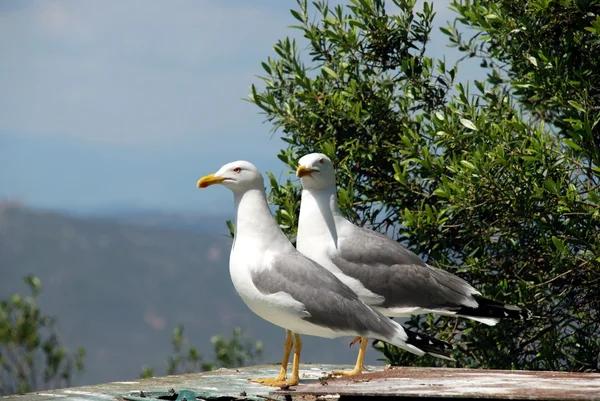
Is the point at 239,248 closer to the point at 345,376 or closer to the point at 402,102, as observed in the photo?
the point at 345,376

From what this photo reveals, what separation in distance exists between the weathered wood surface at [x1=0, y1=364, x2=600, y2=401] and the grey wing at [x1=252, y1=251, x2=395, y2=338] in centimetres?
46

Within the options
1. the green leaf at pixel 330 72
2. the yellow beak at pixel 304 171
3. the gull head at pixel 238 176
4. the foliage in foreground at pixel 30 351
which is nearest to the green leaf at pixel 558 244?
the yellow beak at pixel 304 171

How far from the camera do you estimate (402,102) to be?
11.6 m

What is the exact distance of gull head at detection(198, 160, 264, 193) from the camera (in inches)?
335

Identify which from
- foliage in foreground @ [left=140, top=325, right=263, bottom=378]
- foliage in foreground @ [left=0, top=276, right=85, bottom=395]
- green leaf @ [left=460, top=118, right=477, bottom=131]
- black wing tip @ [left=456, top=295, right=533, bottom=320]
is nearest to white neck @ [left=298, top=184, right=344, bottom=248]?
black wing tip @ [left=456, top=295, right=533, bottom=320]

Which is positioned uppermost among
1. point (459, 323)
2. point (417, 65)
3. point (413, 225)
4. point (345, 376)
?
point (417, 65)

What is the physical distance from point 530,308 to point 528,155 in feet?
5.51

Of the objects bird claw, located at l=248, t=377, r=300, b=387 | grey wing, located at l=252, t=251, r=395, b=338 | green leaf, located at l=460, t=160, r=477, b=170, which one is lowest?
bird claw, located at l=248, t=377, r=300, b=387

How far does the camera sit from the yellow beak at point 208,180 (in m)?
8.42

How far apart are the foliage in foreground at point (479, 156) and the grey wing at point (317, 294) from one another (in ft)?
7.24

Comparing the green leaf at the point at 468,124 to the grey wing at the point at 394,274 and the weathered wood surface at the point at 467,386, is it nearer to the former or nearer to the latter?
the grey wing at the point at 394,274

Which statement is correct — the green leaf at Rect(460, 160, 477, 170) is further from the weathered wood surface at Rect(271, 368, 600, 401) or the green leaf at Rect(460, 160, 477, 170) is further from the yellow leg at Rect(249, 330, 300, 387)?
the yellow leg at Rect(249, 330, 300, 387)

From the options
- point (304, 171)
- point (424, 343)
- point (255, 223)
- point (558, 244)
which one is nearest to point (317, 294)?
point (255, 223)

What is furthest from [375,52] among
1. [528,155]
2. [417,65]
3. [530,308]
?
[530,308]
